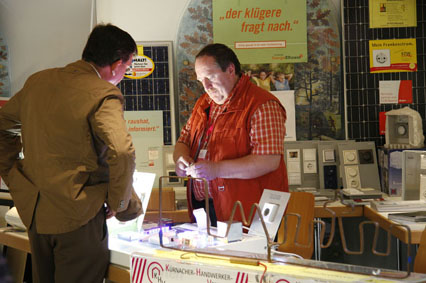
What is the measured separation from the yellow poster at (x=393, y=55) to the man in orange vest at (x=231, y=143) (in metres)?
2.37

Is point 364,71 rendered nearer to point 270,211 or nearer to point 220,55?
point 220,55

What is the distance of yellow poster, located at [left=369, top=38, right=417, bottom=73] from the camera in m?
4.73

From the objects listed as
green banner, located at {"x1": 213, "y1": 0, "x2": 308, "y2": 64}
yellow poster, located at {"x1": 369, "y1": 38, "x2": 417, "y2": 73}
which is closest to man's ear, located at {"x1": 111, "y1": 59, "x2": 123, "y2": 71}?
green banner, located at {"x1": 213, "y1": 0, "x2": 308, "y2": 64}

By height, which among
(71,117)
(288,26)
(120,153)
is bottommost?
(120,153)

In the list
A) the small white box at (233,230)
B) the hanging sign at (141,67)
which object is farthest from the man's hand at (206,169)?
the hanging sign at (141,67)

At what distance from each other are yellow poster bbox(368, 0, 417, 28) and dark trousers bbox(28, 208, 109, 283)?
365 centimetres

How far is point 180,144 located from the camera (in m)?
2.92

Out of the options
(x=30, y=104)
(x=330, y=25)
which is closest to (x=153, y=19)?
(x=330, y=25)

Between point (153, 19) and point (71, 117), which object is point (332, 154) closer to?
point (153, 19)

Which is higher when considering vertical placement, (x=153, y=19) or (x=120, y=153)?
(x=153, y=19)

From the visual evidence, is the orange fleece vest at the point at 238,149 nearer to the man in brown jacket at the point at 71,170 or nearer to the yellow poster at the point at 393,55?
the man in brown jacket at the point at 71,170

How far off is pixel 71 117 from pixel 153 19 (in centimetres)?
311

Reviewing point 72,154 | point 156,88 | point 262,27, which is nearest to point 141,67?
point 156,88

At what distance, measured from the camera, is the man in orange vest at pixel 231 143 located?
99.8 inches
